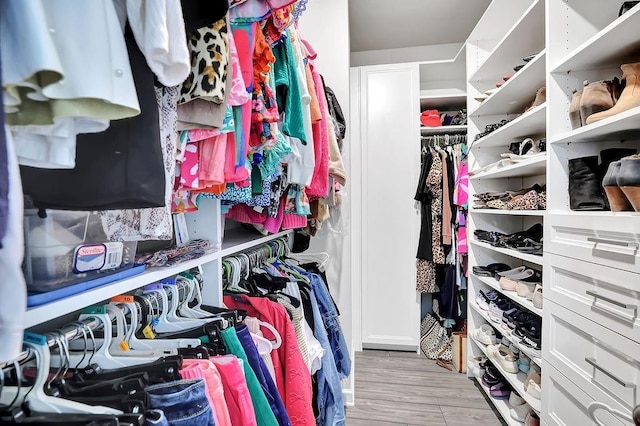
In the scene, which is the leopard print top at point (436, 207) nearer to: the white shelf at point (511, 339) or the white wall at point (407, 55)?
the white shelf at point (511, 339)

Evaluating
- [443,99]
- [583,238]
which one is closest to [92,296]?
[583,238]

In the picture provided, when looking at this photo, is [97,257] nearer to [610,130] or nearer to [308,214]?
[308,214]

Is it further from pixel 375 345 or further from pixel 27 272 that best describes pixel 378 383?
pixel 27 272

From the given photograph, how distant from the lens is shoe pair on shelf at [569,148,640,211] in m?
0.92

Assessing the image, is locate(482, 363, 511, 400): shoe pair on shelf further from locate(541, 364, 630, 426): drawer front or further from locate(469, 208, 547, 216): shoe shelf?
locate(469, 208, 547, 216): shoe shelf

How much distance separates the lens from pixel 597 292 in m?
1.06

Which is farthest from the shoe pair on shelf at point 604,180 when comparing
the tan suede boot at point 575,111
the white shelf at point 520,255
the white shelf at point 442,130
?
the white shelf at point 442,130

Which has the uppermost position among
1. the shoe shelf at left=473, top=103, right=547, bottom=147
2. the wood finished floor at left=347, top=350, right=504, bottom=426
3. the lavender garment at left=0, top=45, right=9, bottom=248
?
the shoe shelf at left=473, top=103, right=547, bottom=147

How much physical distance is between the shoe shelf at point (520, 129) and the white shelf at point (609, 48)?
0.61 ft

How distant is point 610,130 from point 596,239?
36 cm

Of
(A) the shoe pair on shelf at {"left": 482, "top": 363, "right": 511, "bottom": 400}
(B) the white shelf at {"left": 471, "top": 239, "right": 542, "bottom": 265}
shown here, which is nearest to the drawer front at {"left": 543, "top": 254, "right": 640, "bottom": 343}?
(B) the white shelf at {"left": 471, "top": 239, "right": 542, "bottom": 265}

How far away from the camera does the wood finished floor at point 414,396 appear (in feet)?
5.91

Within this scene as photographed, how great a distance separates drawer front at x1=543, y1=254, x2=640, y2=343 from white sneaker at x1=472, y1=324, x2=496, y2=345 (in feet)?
2.49

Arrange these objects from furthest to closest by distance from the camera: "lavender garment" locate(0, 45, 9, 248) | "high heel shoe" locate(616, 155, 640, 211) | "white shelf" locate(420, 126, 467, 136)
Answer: "white shelf" locate(420, 126, 467, 136), "high heel shoe" locate(616, 155, 640, 211), "lavender garment" locate(0, 45, 9, 248)
